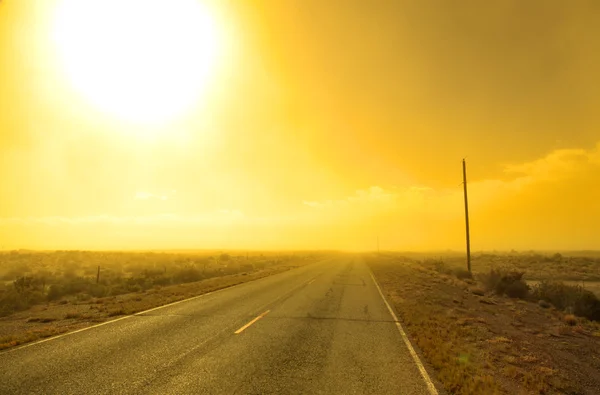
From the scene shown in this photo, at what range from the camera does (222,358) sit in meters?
7.21

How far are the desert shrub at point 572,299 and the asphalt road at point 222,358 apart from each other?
1097 cm

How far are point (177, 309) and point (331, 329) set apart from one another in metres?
6.57

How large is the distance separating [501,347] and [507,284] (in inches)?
611

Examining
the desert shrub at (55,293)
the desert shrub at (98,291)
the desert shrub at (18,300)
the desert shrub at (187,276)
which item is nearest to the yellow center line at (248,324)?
the desert shrub at (18,300)

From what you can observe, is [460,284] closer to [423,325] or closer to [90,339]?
[423,325]

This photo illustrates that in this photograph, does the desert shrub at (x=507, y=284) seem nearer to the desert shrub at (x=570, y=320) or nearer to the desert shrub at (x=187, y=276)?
the desert shrub at (x=570, y=320)

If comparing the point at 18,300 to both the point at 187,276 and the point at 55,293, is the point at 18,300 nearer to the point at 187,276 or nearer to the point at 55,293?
the point at 55,293

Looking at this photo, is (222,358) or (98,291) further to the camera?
(98,291)

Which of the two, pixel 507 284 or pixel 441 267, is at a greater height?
pixel 507 284

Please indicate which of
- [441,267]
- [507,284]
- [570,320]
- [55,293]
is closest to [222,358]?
[570,320]

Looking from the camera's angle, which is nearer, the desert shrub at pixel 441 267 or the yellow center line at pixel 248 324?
the yellow center line at pixel 248 324

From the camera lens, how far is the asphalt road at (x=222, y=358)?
5723 millimetres

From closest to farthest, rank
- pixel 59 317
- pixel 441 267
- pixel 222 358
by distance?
pixel 222 358, pixel 59 317, pixel 441 267

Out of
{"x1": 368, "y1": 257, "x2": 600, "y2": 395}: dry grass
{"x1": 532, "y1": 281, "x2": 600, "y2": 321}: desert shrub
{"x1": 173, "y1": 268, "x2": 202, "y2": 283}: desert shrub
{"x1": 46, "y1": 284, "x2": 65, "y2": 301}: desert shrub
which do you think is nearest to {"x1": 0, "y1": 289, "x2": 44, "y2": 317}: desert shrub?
{"x1": 46, "y1": 284, "x2": 65, "y2": 301}: desert shrub
